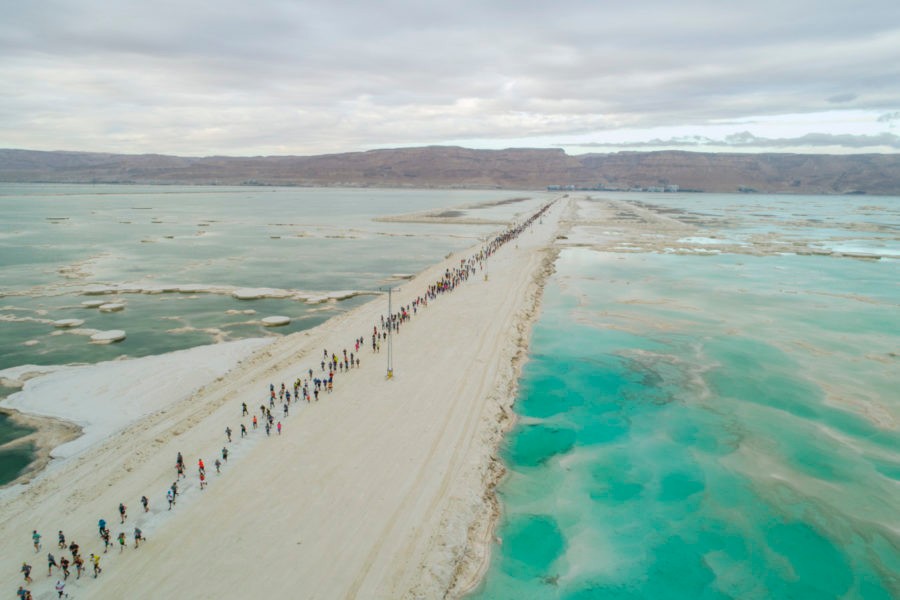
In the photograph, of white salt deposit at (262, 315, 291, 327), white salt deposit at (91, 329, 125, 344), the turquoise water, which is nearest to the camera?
white salt deposit at (91, 329, 125, 344)

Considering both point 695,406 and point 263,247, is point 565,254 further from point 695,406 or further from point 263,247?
point 695,406

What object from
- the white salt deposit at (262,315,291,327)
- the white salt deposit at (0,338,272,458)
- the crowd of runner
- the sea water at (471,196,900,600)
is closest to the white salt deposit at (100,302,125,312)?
the white salt deposit at (262,315,291,327)

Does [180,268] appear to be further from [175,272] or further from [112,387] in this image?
[112,387]

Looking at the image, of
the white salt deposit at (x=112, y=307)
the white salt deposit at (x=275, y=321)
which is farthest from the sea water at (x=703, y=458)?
the white salt deposit at (x=112, y=307)

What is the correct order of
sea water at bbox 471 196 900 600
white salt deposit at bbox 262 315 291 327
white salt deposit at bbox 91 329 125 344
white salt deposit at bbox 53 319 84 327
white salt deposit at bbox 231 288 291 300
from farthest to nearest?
white salt deposit at bbox 231 288 291 300 → white salt deposit at bbox 262 315 291 327 → white salt deposit at bbox 53 319 84 327 → white salt deposit at bbox 91 329 125 344 → sea water at bbox 471 196 900 600

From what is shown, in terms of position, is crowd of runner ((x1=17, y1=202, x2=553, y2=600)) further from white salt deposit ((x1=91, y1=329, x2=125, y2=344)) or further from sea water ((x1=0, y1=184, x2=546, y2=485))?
white salt deposit ((x1=91, y1=329, x2=125, y2=344))

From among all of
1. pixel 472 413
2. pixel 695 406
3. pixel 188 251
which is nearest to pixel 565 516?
pixel 472 413
